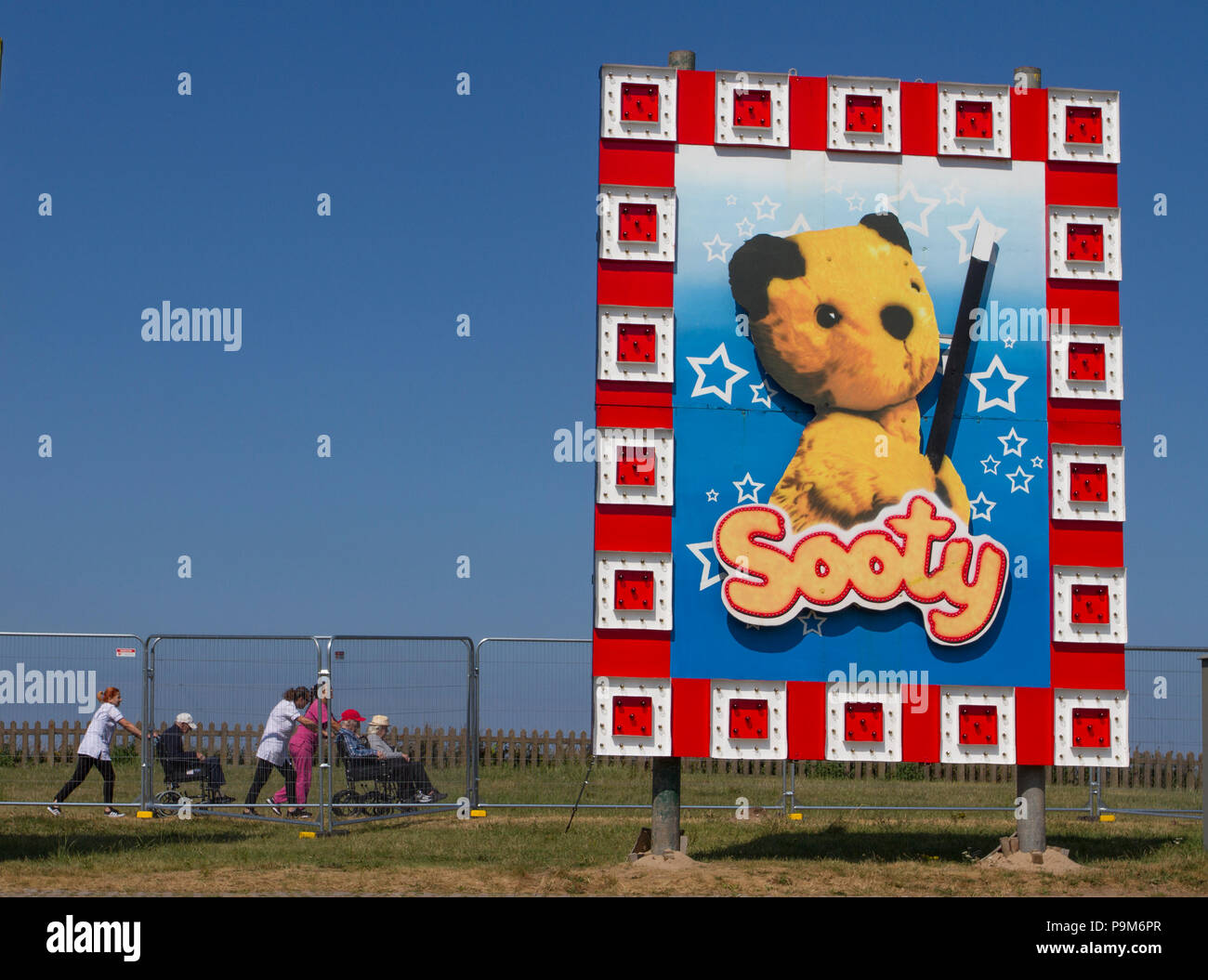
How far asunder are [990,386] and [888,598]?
2556 mm

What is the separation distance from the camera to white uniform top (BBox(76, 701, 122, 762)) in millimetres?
19531

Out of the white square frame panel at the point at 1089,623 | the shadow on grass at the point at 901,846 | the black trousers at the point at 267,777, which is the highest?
the white square frame panel at the point at 1089,623

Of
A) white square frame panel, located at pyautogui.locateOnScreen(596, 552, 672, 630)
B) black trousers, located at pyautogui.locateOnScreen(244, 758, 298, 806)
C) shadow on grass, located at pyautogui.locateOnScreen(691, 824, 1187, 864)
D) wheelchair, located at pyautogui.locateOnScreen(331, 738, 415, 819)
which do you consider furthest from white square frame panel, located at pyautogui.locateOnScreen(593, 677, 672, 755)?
black trousers, located at pyautogui.locateOnScreen(244, 758, 298, 806)

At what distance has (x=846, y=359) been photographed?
14.9 metres

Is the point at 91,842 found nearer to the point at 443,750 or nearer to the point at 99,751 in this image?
the point at 99,751

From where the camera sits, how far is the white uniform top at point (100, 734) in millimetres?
19531

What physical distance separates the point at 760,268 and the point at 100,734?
11455mm

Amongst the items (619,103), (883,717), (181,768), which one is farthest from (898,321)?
(181,768)

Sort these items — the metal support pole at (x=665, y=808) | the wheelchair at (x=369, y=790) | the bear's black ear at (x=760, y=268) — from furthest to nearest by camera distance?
1. the wheelchair at (x=369, y=790)
2. the bear's black ear at (x=760, y=268)
3. the metal support pole at (x=665, y=808)

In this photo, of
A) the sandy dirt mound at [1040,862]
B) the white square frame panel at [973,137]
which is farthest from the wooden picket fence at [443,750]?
the white square frame panel at [973,137]

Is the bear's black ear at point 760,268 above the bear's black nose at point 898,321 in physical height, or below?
above

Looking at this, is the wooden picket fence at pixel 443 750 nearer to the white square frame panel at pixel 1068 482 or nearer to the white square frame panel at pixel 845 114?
the white square frame panel at pixel 1068 482

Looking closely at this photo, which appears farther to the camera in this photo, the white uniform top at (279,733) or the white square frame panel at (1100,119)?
the white uniform top at (279,733)

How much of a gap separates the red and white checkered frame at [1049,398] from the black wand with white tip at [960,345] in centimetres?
71
